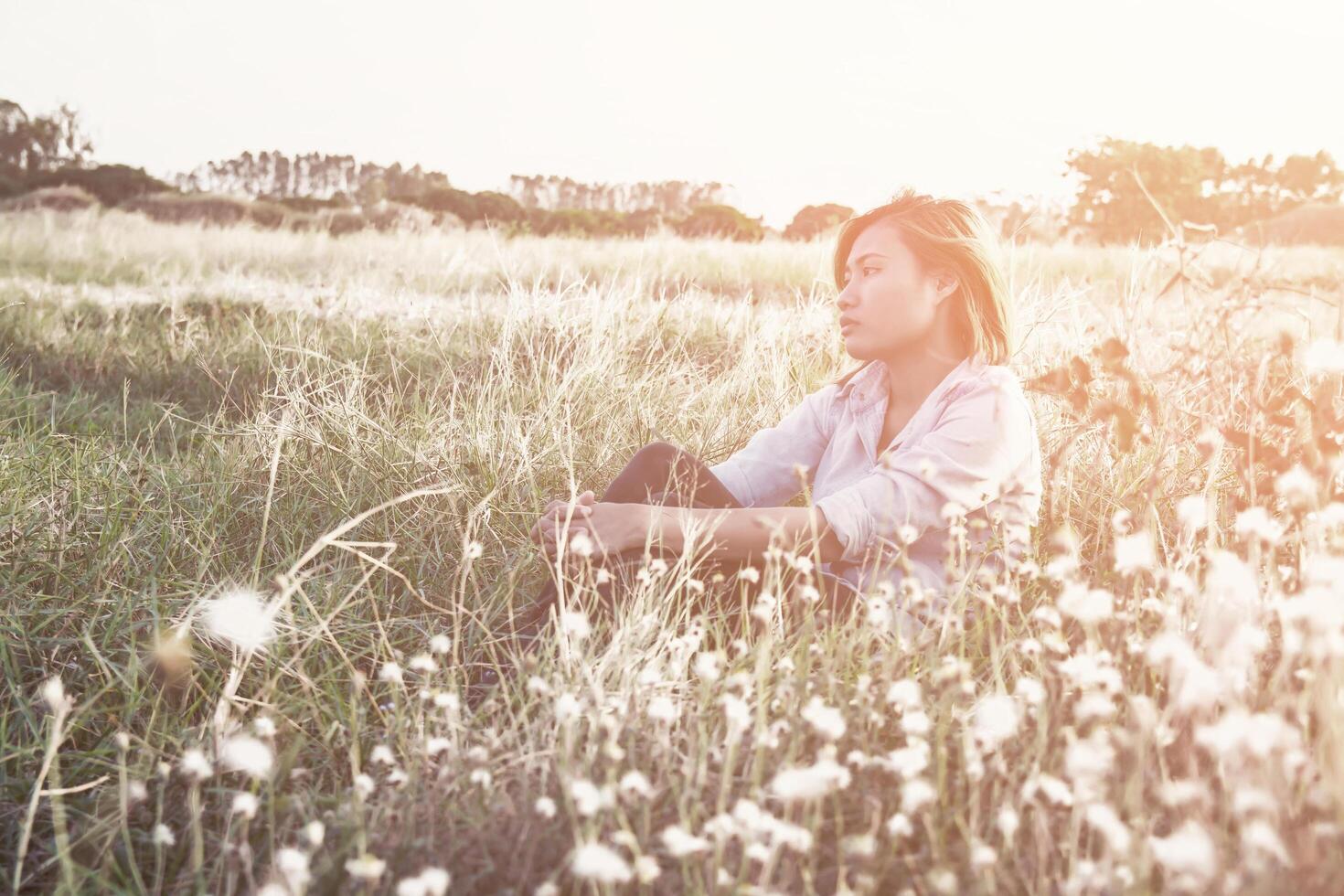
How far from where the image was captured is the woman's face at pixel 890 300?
290cm

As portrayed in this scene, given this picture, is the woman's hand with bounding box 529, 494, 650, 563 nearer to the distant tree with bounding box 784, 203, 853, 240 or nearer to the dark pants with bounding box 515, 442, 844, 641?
the dark pants with bounding box 515, 442, 844, 641

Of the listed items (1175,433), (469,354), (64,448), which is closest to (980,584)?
(1175,433)

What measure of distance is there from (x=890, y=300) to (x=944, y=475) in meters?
0.61

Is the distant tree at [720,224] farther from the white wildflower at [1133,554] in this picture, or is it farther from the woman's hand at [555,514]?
the white wildflower at [1133,554]

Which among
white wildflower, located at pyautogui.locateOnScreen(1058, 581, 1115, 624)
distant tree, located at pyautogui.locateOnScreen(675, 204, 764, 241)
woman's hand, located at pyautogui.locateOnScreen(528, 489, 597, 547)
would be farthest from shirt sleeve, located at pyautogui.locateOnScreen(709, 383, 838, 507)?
distant tree, located at pyautogui.locateOnScreen(675, 204, 764, 241)

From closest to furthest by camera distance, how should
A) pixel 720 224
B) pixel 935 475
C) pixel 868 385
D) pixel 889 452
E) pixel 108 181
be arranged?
pixel 889 452 → pixel 935 475 → pixel 868 385 → pixel 720 224 → pixel 108 181

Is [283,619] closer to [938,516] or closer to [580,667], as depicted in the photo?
[580,667]

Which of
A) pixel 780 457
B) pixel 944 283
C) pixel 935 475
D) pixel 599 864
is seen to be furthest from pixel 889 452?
pixel 599 864

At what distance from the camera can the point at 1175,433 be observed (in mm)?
3732

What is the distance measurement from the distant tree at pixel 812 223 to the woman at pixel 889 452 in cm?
1012

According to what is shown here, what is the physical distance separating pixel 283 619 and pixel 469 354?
9.73ft

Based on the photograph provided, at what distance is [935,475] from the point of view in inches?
99.4

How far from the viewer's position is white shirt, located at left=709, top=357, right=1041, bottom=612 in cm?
252

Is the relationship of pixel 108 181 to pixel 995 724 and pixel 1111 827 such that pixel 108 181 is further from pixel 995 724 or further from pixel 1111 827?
pixel 1111 827
